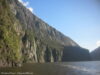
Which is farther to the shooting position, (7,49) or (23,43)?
(23,43)

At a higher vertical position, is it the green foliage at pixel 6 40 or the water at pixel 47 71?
the green foliage at pixel 6 40

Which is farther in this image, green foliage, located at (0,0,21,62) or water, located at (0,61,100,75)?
green foliage, located at (0,0,21,62)

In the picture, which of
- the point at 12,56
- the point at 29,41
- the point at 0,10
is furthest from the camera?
the point at 29,41

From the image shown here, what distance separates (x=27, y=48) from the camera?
170 metres

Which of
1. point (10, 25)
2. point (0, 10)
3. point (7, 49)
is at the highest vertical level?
point (0, 10)

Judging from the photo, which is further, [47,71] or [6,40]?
[6,40]

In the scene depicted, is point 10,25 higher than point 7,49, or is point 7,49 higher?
point 10,25

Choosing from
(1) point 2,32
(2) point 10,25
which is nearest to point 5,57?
(1) point 2,32

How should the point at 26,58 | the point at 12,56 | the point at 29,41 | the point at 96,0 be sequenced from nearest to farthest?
the point at 96,0
the point at 12,56
the point at 26,58
the point at 29,41

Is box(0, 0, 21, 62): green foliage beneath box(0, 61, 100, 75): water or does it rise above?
above

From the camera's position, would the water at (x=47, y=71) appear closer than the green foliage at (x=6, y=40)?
Yes

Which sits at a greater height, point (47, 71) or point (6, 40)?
point (6, 40)

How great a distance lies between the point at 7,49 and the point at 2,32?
9.00m

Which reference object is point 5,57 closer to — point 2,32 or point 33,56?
point 2,32
